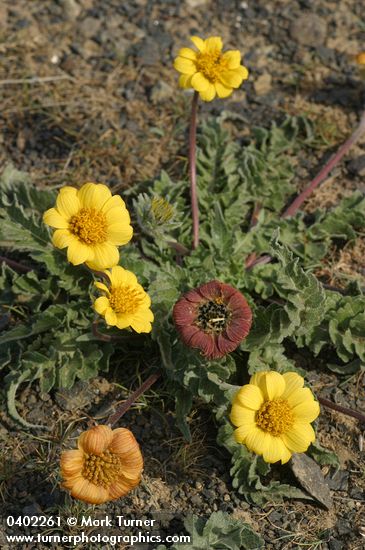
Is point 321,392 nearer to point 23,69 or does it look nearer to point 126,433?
point 126,433

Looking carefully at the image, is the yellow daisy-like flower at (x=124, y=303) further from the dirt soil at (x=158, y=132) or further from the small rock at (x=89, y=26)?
the small rock at (x=89, y=26)

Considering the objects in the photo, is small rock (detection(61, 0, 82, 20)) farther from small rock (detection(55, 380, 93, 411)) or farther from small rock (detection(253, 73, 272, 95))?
small rock (detection(55, 380, 93, 411))

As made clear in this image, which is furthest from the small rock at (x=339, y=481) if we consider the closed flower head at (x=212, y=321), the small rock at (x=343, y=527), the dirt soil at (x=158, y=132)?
the closed flower head at (x=212, y=321)

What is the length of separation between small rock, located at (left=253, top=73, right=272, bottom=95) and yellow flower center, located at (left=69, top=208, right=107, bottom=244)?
7.34ft

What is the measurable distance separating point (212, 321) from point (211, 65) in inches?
58.9

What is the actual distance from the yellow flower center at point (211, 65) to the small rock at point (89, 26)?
1.77 m

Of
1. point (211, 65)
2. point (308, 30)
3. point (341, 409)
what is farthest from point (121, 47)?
point (341, 409)

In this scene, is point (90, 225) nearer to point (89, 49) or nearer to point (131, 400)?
point (131, 400)

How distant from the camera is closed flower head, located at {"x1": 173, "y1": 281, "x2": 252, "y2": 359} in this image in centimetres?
329

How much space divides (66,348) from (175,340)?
57 centimetres

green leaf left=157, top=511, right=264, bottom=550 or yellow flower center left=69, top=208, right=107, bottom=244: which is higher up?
yellow flower center left=69, top=208, right=107, bottom=244

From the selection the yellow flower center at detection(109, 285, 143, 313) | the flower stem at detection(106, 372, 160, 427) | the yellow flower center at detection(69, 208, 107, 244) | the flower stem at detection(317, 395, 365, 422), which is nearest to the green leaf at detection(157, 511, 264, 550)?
the flower stem at detection(106, 372, 160, 427)

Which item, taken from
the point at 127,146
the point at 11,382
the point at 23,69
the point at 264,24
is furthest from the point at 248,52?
the point at 11,382

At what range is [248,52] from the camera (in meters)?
5.40
